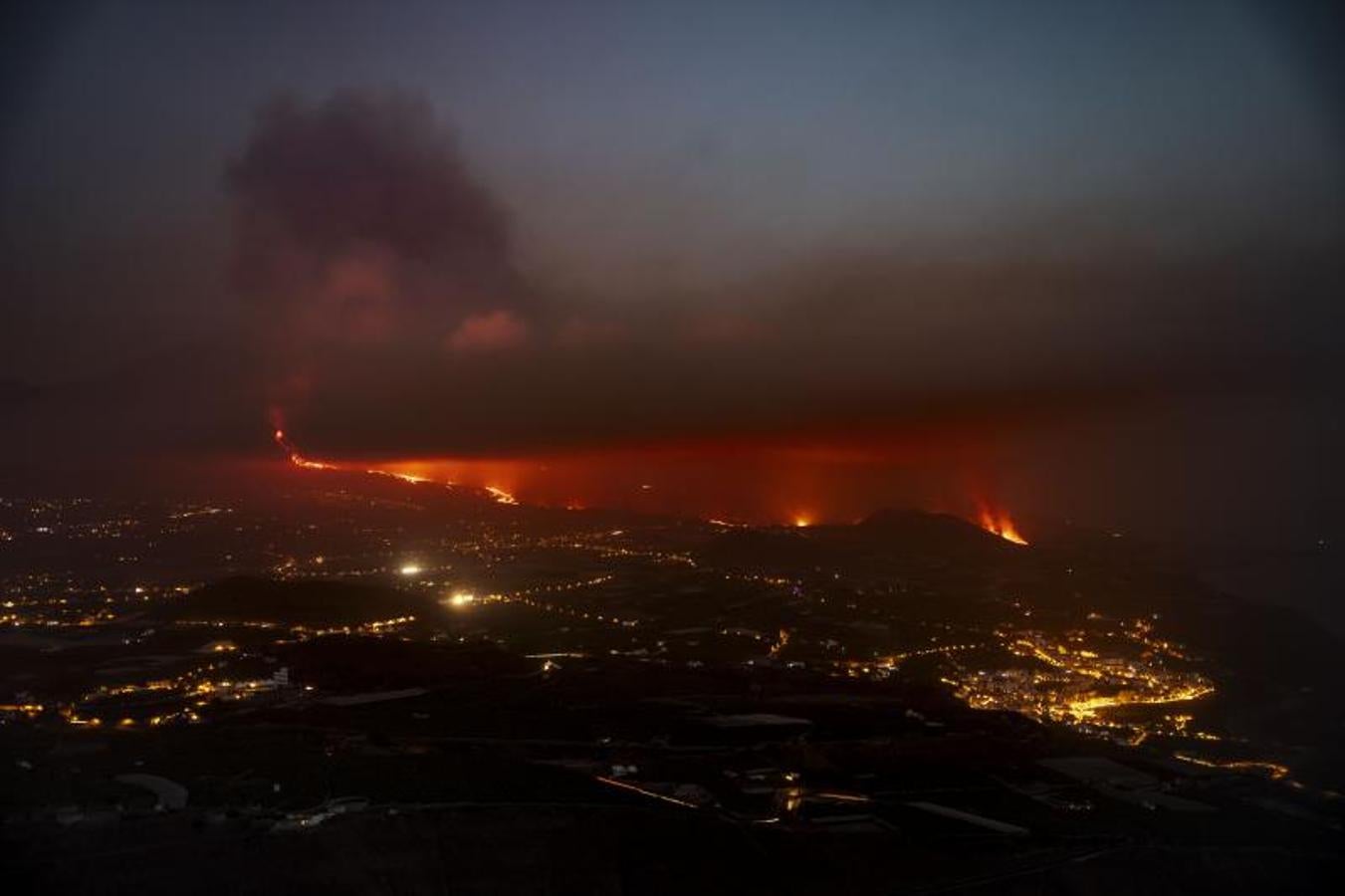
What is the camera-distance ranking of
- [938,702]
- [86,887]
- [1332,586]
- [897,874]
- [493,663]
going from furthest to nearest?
[1332,586] → [493,663] → [938,702] → [897,874] → [86,887]

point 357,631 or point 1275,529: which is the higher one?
point 1275,529

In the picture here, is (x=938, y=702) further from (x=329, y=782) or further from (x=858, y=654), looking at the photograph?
(x=329, y=782)

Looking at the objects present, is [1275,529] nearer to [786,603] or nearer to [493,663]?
[786,603]

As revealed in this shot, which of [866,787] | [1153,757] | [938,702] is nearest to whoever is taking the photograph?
[866,787]

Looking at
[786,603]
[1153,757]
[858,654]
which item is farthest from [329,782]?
[786,603]

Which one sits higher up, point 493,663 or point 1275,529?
point 1275,529

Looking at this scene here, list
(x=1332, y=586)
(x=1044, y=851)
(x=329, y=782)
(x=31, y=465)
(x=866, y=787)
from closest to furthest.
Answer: (x=1044, y=851) < (x=329, y=782) < (x=866, y=787) < (x=1332, y=586) < (x=31, y=465)

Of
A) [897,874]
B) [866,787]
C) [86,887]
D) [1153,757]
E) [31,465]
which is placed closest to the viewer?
[86,887]

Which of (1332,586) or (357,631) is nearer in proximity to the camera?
(357,631)

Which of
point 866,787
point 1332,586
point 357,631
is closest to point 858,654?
point 866,787
